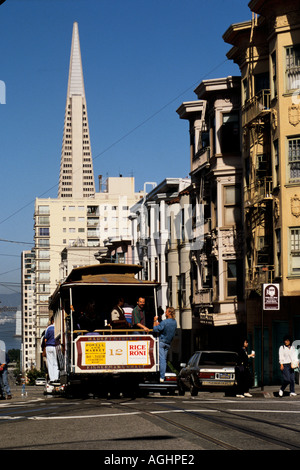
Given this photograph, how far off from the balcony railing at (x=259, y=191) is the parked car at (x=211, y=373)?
1105 cm

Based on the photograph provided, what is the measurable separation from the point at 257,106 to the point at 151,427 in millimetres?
26492

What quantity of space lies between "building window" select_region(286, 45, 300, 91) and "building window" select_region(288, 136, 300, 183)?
6.75ft

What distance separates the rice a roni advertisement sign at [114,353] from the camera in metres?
19.3

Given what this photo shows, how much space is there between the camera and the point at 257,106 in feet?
122

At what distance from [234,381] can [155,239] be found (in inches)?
1495

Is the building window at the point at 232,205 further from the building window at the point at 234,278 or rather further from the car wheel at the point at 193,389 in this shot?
the car wheel at the point at 193,389

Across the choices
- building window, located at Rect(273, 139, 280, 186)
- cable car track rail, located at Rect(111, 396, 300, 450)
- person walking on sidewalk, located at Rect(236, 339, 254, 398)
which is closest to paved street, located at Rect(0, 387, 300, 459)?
cable car track rail, located at Rect(111, 396, 300, 450)

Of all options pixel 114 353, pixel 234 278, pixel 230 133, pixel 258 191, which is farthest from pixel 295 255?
pixel 114 353

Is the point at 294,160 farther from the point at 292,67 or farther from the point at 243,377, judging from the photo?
the point at 243,377

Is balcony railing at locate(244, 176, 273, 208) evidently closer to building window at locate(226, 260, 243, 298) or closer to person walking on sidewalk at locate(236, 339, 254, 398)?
building window at locate(226, 260, 243, 298)

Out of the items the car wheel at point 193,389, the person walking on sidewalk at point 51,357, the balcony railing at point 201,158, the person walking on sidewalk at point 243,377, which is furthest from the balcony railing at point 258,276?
the person walking on sidewalk at point 51,357

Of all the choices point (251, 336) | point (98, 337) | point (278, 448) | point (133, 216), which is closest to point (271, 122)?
point (251, 336)

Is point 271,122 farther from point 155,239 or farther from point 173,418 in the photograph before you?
point 155,239

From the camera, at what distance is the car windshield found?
2586cm
